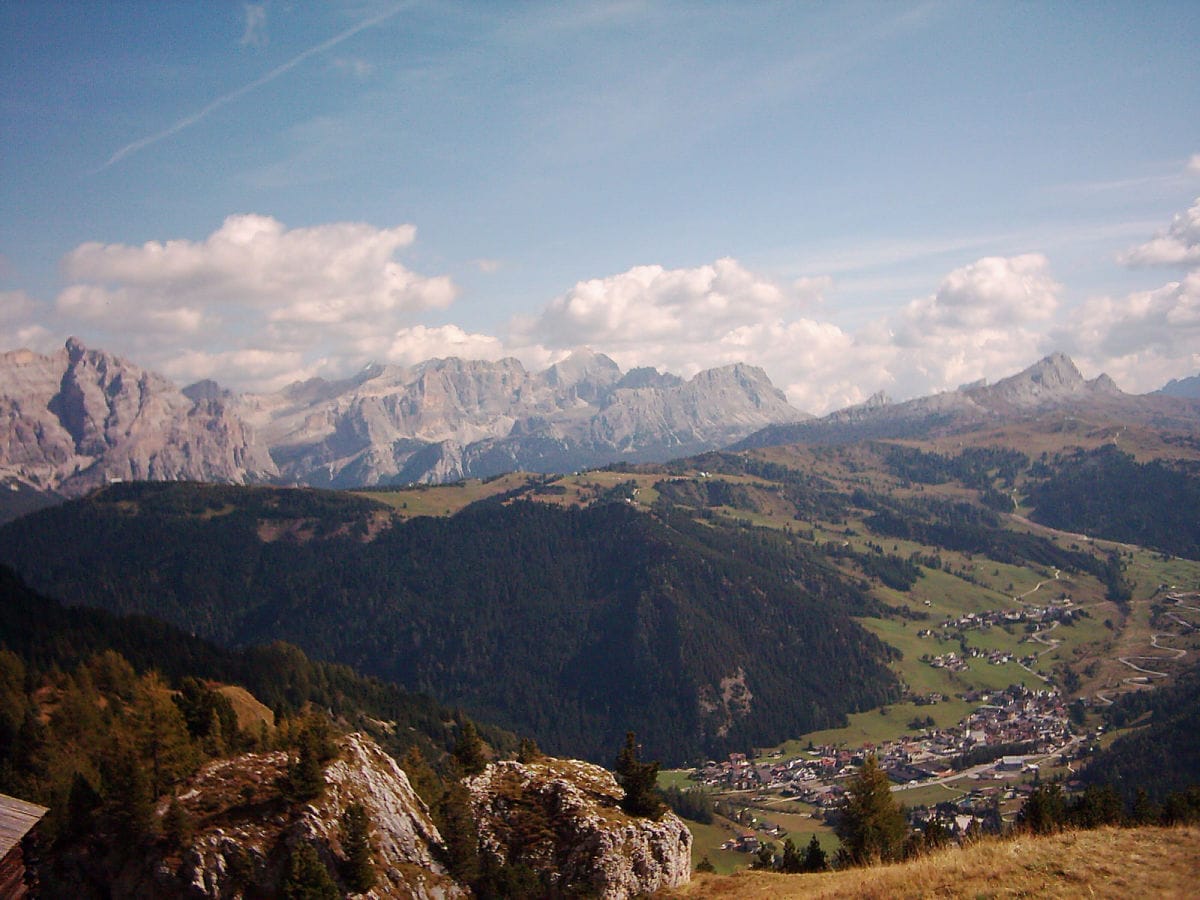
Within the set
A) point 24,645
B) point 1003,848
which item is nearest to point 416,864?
point 1003,848

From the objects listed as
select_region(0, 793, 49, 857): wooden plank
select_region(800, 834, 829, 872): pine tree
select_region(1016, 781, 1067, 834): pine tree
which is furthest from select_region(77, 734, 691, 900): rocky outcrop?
select_region(1016, 781, 1067, 834): pine tree

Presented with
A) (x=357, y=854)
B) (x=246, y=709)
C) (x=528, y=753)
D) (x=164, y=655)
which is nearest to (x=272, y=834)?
(x=357, y=854)

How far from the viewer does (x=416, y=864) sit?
158ft

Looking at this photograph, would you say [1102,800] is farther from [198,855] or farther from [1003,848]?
[198,855]

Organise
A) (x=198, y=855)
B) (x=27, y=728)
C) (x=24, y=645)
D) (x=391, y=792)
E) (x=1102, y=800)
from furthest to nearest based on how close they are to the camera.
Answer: (x=24, y=645), (x=1102, y=800), (x=27, y=728), (x=391, y=792), (x=198, y=855)

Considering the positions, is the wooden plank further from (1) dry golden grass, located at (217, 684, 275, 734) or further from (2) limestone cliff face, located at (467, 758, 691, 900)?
A: (1) dry golden grass, located at (217, 684, 275, 734)

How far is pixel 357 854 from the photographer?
43312 millimetres

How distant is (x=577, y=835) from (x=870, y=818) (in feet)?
109

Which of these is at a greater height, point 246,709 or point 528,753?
point 528,753

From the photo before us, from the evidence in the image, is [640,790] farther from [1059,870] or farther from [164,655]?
[164,655]

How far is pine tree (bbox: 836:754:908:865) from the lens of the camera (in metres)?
68.1

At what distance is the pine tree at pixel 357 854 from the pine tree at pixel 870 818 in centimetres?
4138

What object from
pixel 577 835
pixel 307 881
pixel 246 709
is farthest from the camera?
pixel 246 709

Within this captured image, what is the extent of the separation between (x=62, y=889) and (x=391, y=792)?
1831 cm
